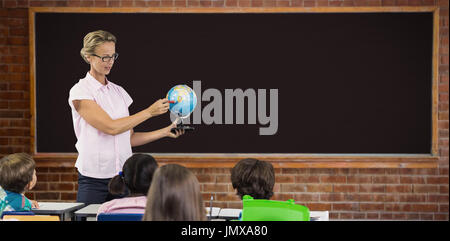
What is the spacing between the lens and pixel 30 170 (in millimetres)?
2275

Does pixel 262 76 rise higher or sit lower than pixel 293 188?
higher

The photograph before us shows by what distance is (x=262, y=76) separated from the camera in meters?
4.09

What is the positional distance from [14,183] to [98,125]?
57 centimetres

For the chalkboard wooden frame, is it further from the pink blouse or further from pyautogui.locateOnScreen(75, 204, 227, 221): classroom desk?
pyautogui.locateOnScreen(75, 204, 227, 221): classroom desk

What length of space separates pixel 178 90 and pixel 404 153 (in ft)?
7.19

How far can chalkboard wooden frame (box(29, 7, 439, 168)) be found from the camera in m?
3.99

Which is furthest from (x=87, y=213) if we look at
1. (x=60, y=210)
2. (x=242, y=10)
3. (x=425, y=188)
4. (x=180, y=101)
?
(x=425, y=188)

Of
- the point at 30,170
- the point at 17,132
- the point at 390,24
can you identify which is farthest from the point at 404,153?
the point at 17,132

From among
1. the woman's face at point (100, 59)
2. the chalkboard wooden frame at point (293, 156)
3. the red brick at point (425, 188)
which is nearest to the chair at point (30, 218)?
the woman's face at point (100, 59)

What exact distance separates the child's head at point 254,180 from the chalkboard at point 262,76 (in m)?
1.97

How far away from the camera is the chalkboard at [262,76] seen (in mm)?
4051

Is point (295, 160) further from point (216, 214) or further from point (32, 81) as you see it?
point (32, 81)

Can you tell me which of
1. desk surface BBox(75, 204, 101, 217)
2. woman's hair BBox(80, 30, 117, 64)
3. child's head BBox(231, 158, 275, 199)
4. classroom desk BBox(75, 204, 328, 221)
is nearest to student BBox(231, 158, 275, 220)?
child's head BBox(231, 158, 275, 199)

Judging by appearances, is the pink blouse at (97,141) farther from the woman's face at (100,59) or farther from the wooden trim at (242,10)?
the wooden trim at (242,10)
